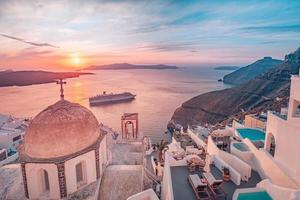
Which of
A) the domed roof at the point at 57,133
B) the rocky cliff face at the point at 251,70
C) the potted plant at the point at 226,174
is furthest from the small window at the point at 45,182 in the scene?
the rocky cliff face at the point at 251,70

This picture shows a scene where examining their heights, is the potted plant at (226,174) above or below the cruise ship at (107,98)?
above

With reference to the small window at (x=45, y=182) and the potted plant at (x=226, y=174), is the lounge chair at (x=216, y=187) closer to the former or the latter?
the potted plant at (x=226, y=174)

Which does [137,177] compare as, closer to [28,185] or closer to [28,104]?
[28,185]

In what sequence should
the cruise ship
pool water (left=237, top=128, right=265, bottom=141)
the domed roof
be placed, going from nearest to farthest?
the domed roof
pool water (left=237, top=128, right=265, bottom=141)
the cruise ship

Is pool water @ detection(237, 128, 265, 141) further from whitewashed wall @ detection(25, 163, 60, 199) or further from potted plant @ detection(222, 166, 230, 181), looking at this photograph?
whitewashed wall @ detection(25, 163, 60, 199)

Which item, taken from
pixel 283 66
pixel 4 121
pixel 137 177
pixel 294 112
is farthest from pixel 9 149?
pixel 283 66

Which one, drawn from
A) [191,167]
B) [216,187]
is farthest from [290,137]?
[191,167]

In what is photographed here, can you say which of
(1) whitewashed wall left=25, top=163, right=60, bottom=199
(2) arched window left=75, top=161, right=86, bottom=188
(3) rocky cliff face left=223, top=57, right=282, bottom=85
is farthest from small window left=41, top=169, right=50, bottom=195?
(3) rocky cliff face left=223, top=57, right=282, bottom=85
